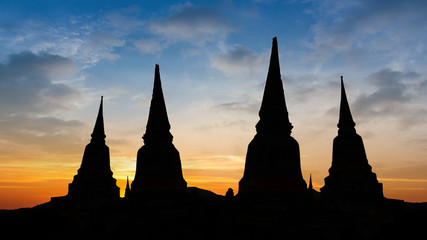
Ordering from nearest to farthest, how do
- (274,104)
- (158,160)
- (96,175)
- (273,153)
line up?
(273,153) < (274,104) < (158,160) < (96,175)

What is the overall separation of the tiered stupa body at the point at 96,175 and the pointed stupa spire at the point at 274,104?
18119mm

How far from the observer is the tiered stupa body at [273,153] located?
16.7m

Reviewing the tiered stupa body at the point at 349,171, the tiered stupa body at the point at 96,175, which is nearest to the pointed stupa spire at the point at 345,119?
the tiered stupa body at the point at 349,171

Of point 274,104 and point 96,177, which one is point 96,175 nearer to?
point 96,177

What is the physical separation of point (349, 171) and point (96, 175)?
21331 mm

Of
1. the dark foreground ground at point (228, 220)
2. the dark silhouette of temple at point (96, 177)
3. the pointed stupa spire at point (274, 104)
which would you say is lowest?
the dark foreground ground at point (228, 220)

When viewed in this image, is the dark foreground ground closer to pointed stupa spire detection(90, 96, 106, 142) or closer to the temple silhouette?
the temple silhouette

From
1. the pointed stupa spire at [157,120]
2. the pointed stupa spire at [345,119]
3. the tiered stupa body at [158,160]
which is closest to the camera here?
the tiered stupa body at [158,160]

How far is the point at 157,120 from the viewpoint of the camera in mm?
23656

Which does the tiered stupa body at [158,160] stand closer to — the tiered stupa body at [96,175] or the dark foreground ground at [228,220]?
the dark foreground ground at [228,220]

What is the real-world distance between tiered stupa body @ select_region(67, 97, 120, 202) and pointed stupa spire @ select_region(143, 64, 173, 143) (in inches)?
379

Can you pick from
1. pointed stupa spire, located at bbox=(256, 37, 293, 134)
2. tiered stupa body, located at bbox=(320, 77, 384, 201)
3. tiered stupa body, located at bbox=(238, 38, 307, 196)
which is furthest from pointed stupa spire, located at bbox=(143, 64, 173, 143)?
tiered stupa body, located at bbox=(320, 77, 384, 201)

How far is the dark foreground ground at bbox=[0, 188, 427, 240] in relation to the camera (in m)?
15.0

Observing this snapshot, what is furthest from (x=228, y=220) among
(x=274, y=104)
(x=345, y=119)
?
(x=345, y=119)
